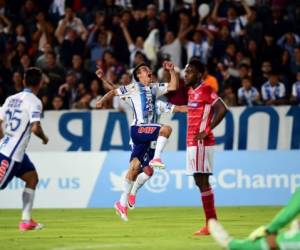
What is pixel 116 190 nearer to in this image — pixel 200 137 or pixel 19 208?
pixel 19 208

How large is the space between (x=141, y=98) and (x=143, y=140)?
0.66m

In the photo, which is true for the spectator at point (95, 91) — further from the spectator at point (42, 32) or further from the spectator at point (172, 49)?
the spectator at point (42, 32)

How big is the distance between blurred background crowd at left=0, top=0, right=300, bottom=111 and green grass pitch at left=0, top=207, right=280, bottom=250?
4174mm

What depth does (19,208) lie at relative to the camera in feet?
68.2

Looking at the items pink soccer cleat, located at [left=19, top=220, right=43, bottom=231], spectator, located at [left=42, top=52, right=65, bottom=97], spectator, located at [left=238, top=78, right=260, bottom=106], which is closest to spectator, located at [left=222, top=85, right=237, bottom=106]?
spectator, located at [left=238, top=78, right=260, bottom=106]

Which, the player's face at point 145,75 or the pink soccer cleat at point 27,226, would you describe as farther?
the player's face at point 145,75

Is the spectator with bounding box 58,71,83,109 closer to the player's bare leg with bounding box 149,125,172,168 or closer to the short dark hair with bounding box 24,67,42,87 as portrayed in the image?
the player's bare leg with bounding box 149,125,172,168

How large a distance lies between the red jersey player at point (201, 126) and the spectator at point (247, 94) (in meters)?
8.28

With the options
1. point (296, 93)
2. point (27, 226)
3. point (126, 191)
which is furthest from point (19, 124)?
point (296, 93)

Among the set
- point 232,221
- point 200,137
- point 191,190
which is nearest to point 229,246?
point 200,137

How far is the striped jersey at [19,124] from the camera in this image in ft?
45.6

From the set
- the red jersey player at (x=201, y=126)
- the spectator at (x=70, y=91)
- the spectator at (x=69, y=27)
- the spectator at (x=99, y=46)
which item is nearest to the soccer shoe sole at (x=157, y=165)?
the red jersey player at (x=201, y=126)

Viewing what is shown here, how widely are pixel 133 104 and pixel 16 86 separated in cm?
755

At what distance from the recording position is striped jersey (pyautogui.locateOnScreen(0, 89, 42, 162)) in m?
13.9
